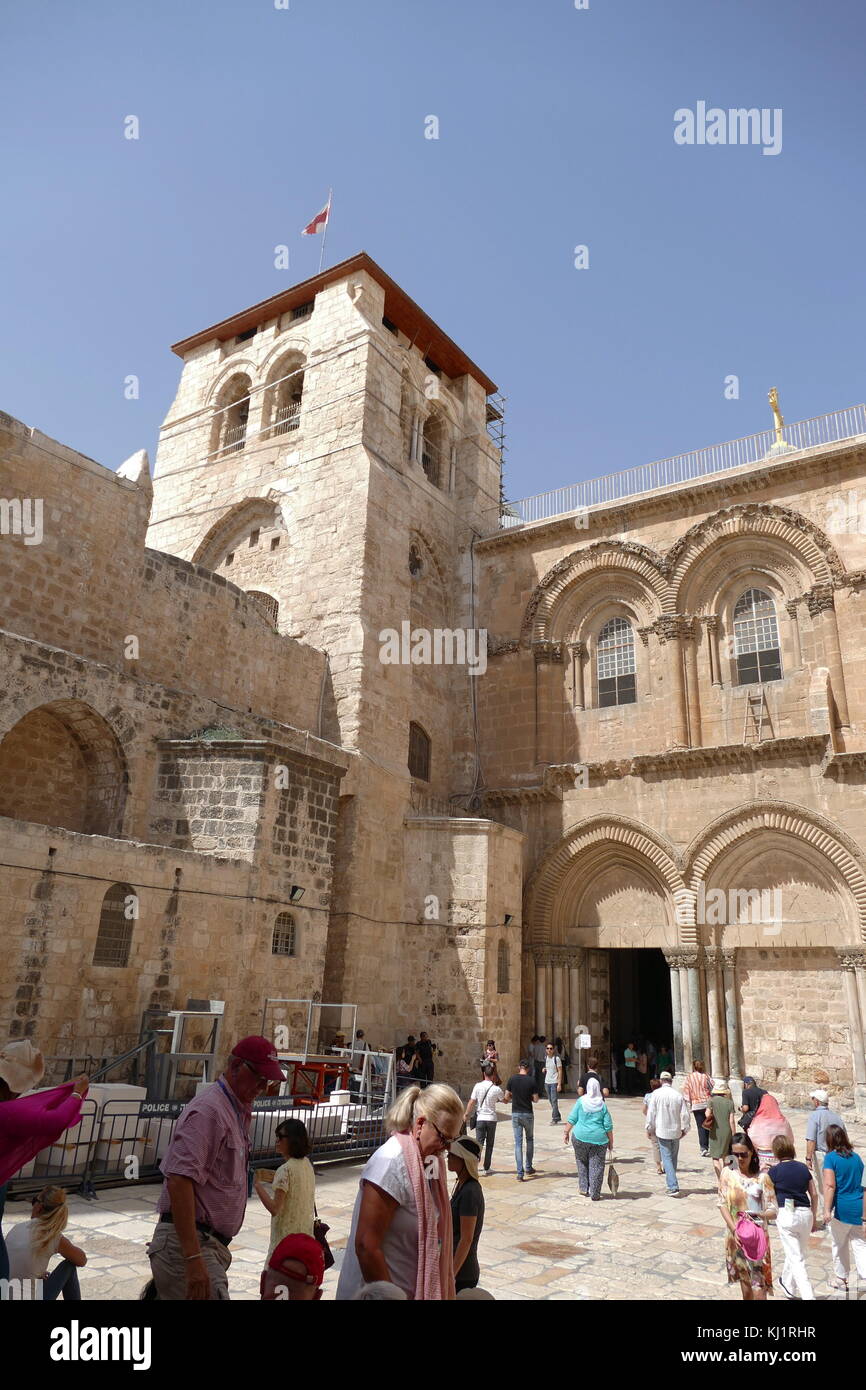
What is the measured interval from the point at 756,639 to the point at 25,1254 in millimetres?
16464

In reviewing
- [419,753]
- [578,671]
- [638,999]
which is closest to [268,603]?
[419,753]

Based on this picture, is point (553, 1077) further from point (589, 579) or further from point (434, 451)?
point (434, 451)

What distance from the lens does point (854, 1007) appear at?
14703 mm

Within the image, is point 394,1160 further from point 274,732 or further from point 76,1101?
point 274,732

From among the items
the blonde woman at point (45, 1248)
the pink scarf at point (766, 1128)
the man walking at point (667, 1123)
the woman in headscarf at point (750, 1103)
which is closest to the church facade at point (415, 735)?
the man walking at point (667, 1123)

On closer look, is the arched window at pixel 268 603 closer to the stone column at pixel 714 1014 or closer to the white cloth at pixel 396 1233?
the stone column at pixel 714 1014

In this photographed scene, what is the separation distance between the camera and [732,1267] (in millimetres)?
5039

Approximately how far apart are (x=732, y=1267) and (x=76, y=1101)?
3.93m

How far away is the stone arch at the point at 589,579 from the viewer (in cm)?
1869

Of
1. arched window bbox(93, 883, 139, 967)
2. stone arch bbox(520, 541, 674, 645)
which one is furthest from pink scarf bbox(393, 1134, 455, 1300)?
stone arch bbox(520, 541, 674, 645)

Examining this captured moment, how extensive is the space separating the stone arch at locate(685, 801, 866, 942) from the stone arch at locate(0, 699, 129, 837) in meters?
10.4

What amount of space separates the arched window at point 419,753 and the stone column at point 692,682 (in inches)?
227

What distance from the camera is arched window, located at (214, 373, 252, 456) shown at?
23.1 meters
